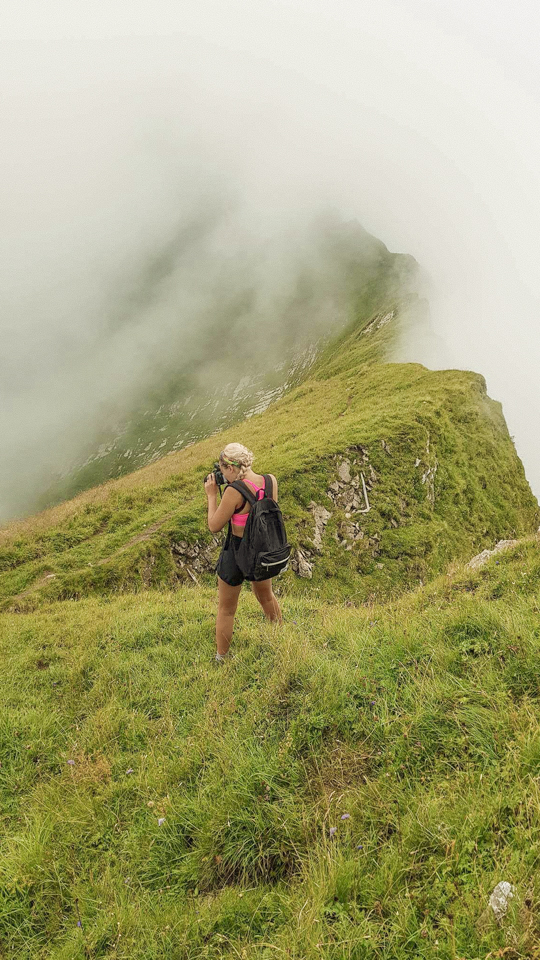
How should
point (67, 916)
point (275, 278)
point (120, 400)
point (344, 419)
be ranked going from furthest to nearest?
point (275, 278) → point (120, 400) → point (344, 419) → point (67, 916)

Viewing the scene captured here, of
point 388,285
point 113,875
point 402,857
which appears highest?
point 388,285

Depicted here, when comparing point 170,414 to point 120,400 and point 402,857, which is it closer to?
point 120,400

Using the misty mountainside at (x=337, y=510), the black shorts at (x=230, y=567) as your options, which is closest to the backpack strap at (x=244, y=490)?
the black shorts at (x=230, y=567)

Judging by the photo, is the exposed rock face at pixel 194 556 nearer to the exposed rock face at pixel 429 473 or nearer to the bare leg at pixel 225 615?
the bare leg at pixel 225 615

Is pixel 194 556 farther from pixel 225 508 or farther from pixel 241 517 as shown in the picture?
pixel 225 508

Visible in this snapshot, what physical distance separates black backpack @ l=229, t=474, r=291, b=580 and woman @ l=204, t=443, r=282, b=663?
4.5 inches

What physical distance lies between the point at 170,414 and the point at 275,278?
102 meters

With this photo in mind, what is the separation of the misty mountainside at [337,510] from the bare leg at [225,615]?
8922mm

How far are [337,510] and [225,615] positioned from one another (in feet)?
50.3

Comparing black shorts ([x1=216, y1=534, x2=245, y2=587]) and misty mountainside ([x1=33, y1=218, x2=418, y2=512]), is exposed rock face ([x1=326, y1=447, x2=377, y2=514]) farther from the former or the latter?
misty mountainside ([x1=33, y1=218, x2=418, y2=512])

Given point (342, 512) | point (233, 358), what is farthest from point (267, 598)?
point (233, 358)

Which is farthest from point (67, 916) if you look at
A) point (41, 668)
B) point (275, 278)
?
point (275, 278)

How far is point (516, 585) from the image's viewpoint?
6551 millimetres

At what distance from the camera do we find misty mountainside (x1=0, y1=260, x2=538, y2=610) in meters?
16.1
